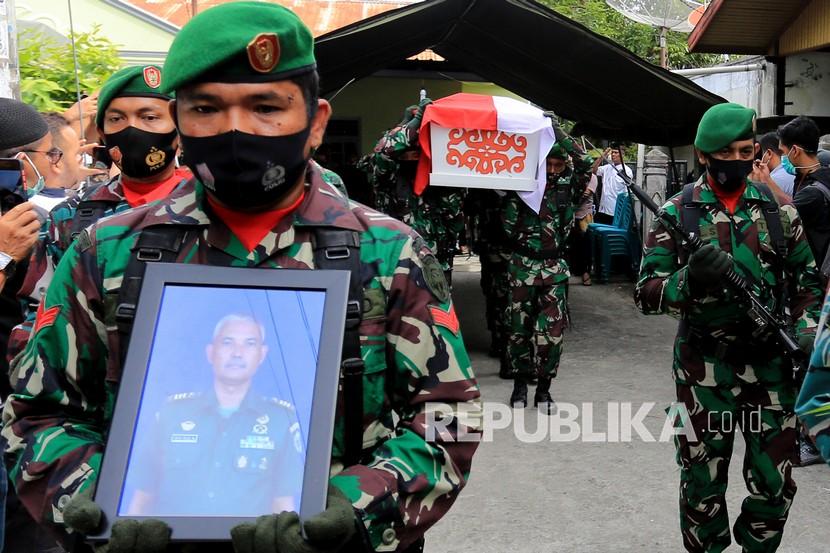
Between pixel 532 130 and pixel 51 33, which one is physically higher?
pixel 51 33

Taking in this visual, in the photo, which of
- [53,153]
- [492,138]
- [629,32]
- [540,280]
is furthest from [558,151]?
[629,32]

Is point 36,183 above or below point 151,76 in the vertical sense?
below

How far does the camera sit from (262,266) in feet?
5.92

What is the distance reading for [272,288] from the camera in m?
1.73

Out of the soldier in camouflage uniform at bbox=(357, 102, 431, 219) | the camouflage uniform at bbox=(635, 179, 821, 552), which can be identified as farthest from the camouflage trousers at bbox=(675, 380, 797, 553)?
the soldier in camouflage uniform at bbox=(357, 102, 431, 219)

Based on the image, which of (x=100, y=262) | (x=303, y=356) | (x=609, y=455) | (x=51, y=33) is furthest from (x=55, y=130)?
(x=51, y=33)

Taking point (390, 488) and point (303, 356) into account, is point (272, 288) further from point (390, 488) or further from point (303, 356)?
point (390, 488)

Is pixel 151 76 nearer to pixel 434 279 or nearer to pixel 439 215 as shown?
pixel 434 279

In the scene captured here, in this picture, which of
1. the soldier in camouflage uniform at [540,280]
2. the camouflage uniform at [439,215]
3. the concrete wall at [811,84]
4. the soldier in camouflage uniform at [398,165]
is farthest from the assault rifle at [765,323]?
the concrete wall at [811,84]

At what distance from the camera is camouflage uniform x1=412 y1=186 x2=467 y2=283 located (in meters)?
8.30

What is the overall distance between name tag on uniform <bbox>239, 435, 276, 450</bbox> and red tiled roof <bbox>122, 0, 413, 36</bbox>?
690 inches

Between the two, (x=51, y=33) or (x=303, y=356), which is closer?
(x=303, y=356)

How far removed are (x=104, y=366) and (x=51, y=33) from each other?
7779mm

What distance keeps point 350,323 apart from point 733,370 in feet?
8.74
